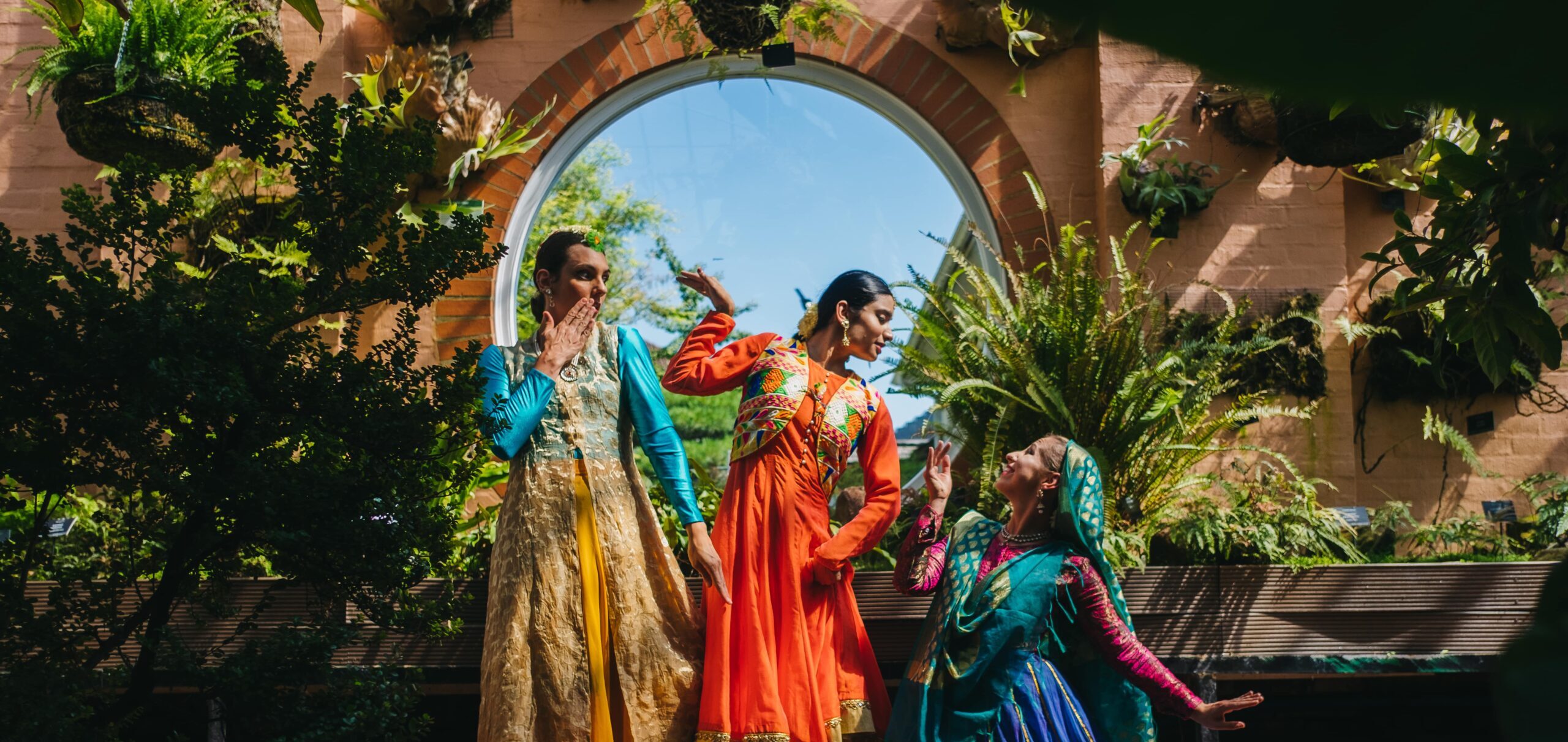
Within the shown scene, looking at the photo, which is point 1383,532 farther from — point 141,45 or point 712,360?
point 141,45

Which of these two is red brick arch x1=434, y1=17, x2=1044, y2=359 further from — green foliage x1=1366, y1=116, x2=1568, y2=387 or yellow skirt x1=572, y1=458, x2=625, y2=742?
green foliage x1=1366, y1=116, x2=1568, y2=387

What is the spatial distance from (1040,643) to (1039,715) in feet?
0.53

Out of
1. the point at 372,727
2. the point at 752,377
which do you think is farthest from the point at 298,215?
the point at 752,377

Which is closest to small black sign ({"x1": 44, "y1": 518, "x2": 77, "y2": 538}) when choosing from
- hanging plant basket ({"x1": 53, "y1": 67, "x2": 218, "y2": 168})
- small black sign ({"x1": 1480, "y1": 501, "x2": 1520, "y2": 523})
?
hanging plant basket ({"x1": 53, "y1": 67, "x2": 218, "y2": 168})

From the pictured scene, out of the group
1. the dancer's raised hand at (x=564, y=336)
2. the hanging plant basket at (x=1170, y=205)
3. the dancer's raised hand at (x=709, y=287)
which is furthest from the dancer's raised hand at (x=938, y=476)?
the hanging plant basket at (x=1170, y=205)

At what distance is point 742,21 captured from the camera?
4.10 m

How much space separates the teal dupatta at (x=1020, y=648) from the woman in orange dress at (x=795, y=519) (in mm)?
186

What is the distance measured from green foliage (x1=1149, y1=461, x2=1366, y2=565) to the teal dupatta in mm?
782

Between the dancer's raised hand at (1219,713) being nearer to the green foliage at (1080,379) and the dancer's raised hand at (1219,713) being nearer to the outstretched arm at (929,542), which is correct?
the outstretched arm at (929,542)

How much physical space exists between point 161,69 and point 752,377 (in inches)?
93.5

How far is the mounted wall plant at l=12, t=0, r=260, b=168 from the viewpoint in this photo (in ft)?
12.8

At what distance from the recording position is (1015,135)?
4762 millimetres

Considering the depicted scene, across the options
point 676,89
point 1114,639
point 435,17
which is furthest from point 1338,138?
point 435,17

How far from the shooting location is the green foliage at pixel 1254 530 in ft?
11.2
